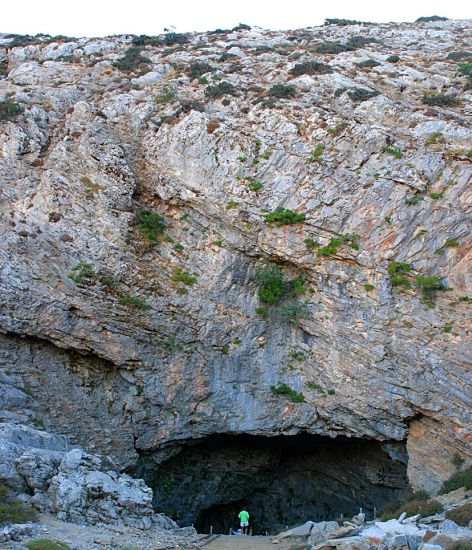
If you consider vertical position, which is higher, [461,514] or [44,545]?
[44,545]

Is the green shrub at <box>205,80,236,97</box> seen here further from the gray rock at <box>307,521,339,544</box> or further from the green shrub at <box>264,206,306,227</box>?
the gray rock at <box>307,521,339,544</box>

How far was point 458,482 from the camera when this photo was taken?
53.8 ft

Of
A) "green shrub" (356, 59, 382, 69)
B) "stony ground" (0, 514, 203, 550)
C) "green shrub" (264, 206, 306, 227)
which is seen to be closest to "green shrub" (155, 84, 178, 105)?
"green shrub" (264, 206, 306, 227)

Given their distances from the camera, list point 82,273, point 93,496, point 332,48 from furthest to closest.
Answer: point 332,48, point 82,273, point 93,496

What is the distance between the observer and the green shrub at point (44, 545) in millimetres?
10589

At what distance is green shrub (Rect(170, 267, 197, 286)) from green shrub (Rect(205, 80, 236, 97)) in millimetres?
8082

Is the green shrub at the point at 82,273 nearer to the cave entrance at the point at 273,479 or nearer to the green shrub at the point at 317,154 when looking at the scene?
the cave entrance at the point at 273,479

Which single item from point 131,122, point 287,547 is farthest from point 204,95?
point 287,547

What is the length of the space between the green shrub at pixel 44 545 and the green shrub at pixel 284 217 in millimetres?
11800

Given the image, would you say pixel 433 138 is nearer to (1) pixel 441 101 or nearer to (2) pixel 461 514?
(1) pixel 441 101

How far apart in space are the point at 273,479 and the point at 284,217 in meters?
11.9

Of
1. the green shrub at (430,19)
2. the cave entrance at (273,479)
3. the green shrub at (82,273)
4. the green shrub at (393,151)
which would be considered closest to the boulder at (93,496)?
the cave entrance at (273,479)

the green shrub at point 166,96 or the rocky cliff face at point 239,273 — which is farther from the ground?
the green shrub at point 166,96

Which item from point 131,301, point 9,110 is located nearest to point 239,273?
point 131,301
